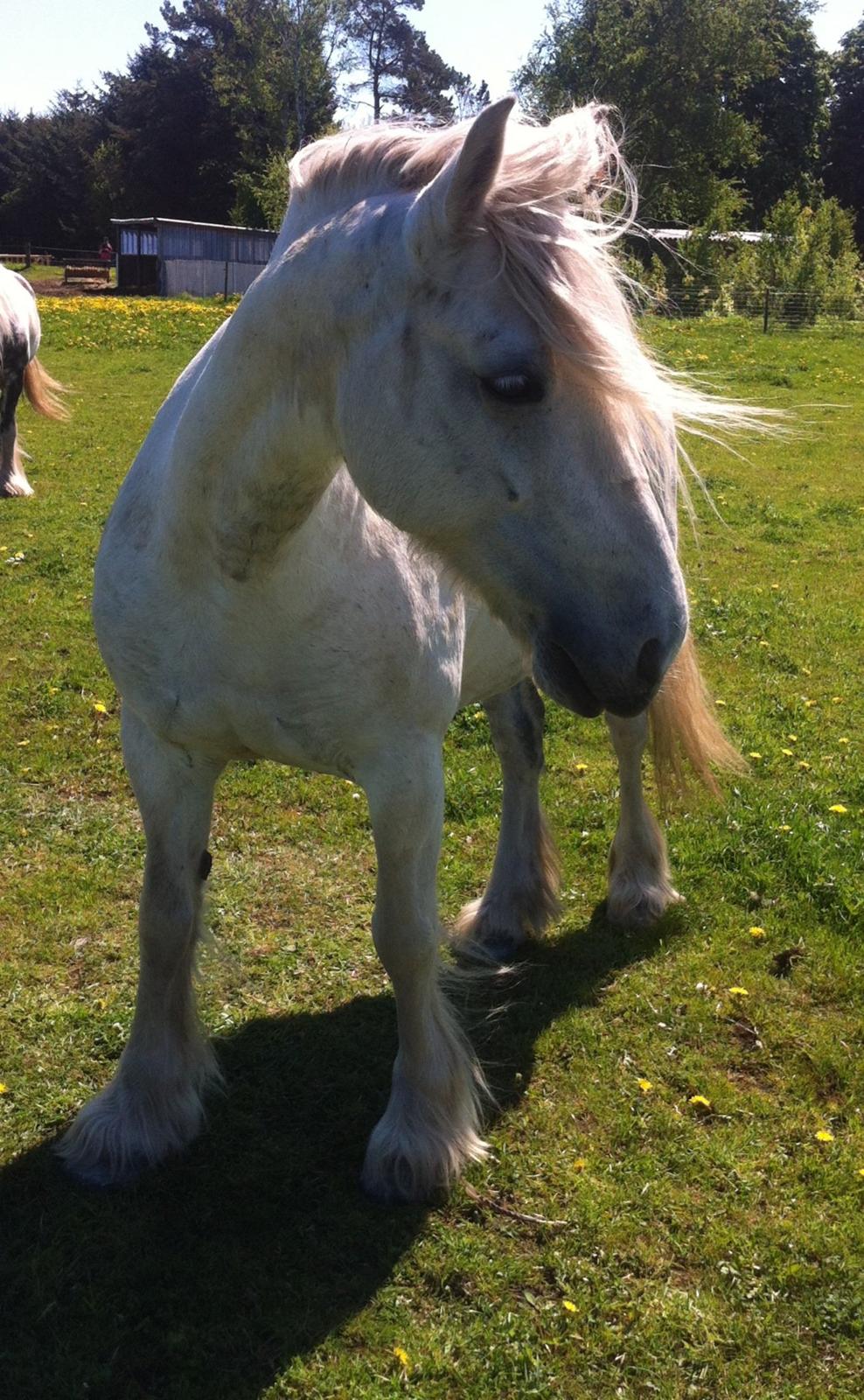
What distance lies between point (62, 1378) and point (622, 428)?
2.29 metres

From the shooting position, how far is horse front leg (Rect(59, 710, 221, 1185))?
2.87 metres

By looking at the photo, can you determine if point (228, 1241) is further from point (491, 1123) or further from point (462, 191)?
point (462, 191)

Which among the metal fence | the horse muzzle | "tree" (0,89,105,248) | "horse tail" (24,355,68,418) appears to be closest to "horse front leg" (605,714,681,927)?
the horse muzzle

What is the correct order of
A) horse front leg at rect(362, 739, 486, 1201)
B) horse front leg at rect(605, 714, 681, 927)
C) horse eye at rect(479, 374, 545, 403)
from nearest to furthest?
horse eye at rect(479, 374, 545, 403) → horse front leg at rect(362, 739, 486, 1201) → horse front leg at rect(605, 714, 681, 927)

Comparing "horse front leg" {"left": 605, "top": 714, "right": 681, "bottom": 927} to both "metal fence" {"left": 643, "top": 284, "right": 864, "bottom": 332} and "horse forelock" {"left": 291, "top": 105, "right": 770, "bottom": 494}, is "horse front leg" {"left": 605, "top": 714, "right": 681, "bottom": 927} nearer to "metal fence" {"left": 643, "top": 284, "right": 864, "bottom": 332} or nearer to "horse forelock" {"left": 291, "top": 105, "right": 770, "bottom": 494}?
"horse forelock" {"left": 291, "top": 105, "right": 770, "bottom": 494}

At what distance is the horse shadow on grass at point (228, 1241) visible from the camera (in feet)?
7.99

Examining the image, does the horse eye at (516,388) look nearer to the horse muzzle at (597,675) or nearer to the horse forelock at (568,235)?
the horse forelock at (568,235)

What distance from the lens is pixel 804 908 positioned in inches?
171

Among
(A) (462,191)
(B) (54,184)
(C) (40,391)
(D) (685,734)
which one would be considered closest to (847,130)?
(B) (54,184)

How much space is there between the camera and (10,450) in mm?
10578

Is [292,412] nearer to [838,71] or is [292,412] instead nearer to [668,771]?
[668,771]

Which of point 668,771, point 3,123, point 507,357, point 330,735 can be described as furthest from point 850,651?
point 3,123

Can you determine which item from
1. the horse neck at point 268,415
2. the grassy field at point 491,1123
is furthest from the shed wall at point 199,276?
the horse neck at point 268,415

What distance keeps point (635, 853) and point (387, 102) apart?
117ft
